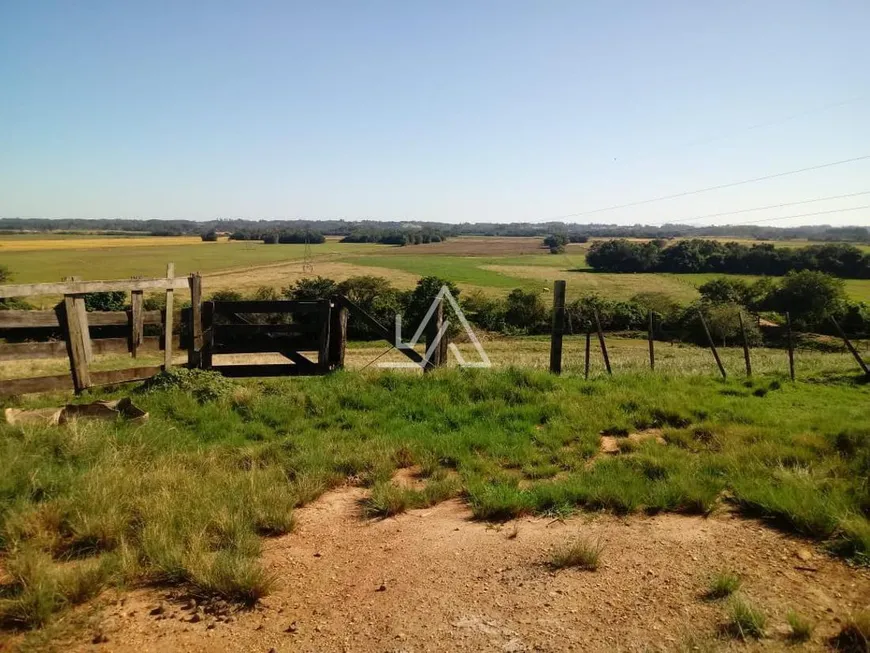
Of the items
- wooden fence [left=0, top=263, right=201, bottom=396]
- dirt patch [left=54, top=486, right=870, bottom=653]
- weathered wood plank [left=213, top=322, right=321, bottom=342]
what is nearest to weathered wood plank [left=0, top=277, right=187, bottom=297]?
wooden fence [left=0, top=263, right=201, bottom=396]

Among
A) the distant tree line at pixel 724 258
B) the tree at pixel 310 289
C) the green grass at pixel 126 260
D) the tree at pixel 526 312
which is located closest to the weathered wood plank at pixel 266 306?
the tree at pixel 310 289

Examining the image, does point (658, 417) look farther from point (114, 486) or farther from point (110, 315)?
point (110, 315)

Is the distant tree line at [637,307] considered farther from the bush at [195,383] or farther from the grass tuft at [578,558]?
the grass tuft at [578,558]

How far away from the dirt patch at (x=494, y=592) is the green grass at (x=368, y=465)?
0.25m

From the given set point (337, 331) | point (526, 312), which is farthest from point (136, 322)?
point (526, 312)

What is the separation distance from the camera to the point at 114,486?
471cm

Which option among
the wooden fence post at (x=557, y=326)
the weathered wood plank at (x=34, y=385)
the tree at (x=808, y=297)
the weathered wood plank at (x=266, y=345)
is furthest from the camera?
the tree at (x=808, y=297)

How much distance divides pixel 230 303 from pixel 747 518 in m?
8.41

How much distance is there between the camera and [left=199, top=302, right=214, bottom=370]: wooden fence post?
990 centimetres

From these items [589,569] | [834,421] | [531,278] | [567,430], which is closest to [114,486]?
[589,569]

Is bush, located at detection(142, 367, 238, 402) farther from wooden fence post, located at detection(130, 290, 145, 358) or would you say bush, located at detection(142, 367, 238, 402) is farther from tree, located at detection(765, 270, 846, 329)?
tree, located at detection(765, 270, 846, 329)

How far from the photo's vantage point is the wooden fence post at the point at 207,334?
32.5 feet

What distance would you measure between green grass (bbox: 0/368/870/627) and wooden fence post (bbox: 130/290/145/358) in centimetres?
134

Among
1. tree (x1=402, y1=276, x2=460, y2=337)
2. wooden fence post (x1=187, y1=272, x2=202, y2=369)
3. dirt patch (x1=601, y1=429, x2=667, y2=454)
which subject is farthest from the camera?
tree (x1=402, y1=276, x2=460, y2=337)
